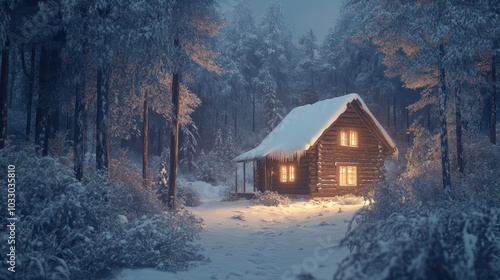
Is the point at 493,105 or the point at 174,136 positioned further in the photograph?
the point at 493,105

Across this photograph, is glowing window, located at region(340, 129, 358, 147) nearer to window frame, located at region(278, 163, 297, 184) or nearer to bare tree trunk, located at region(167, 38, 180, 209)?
window frame, located at region(278, 163, 297, 184)

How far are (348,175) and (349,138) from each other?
2399mm

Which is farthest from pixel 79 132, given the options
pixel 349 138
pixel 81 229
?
pixel 349 138

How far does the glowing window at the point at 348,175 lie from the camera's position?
2588 cm

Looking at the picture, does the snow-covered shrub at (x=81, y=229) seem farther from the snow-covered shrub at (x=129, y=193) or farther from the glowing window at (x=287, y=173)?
the glowing window at (x=287, y=173)

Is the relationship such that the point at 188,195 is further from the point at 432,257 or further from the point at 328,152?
the point at 432,257

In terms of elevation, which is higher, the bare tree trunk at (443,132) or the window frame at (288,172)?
the bare tree trunk at (443,132)

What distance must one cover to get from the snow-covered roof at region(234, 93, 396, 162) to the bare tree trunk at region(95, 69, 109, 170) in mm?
12372

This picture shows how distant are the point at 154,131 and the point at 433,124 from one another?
31.5 metres

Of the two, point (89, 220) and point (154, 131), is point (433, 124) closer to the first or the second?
point (154, 131)

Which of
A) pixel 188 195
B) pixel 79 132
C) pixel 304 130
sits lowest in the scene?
pixel 188 195

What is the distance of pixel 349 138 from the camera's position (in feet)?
86.3

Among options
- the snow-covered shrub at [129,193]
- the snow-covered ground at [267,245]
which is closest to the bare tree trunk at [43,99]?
the snow-covered shrub at [129,193]

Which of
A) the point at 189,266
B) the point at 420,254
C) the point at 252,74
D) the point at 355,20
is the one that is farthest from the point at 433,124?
the point at 420,254
